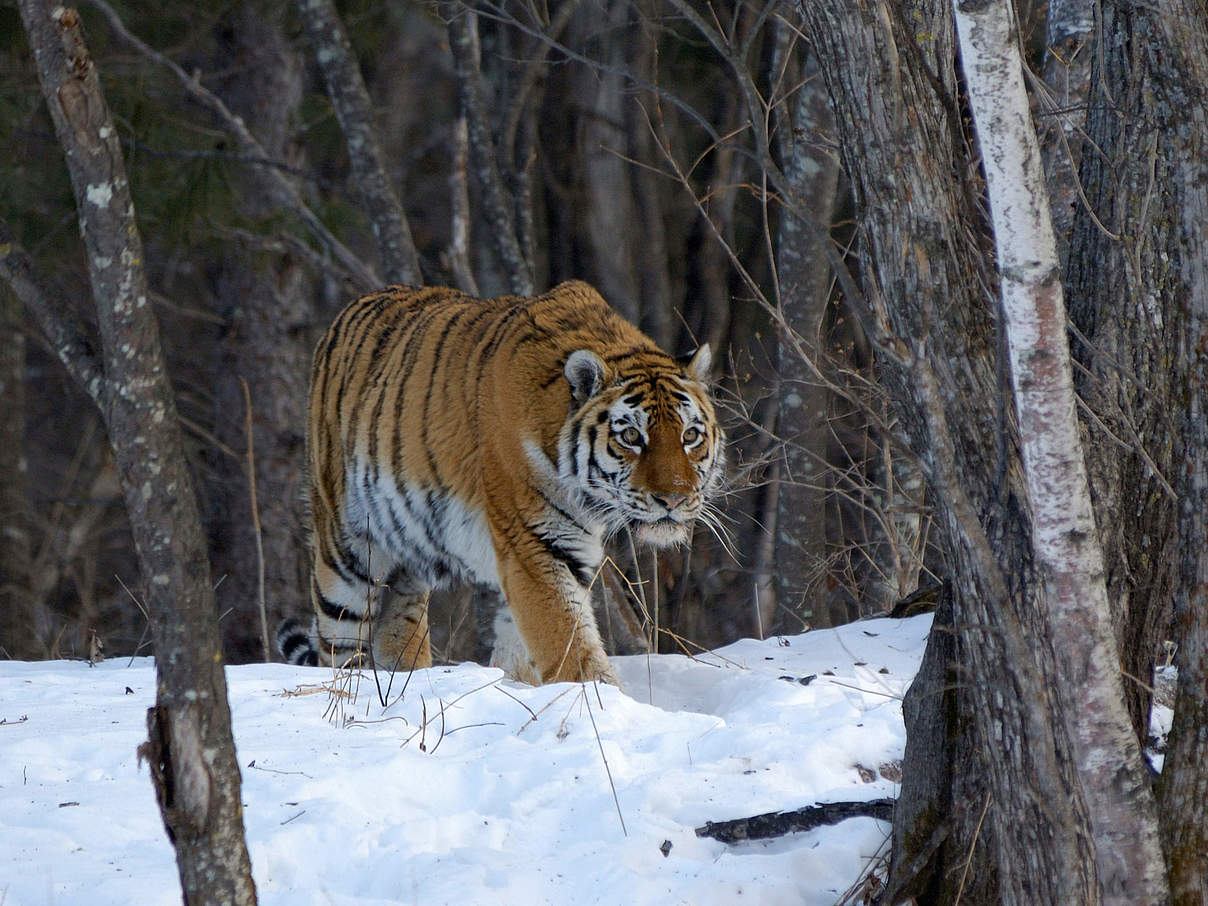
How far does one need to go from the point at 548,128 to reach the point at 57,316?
11.3 metres

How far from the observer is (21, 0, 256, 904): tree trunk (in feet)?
8.38

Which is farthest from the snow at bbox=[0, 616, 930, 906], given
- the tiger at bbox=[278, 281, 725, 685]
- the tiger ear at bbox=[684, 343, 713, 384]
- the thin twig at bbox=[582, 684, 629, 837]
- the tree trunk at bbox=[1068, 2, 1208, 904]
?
the tiger ear at bbox=[684, 343, 713, 384]

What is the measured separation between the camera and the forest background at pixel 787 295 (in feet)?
8.95

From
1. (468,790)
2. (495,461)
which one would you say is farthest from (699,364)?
(468,790)

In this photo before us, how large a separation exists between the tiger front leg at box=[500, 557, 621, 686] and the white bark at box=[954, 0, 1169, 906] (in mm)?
2559

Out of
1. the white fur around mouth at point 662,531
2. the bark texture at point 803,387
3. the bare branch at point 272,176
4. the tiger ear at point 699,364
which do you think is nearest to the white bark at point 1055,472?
the white fur around mouth at point 662,531

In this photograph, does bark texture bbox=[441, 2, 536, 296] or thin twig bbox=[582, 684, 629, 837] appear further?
bark texture bbox=[441, 2, 536, 296]

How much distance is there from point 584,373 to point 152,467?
2872 millimetres

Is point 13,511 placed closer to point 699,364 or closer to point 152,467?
point 699,364

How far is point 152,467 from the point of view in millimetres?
2566

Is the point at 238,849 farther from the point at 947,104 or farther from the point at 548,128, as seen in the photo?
the point at 548,128

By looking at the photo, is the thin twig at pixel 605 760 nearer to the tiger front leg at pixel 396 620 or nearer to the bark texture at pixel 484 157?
the tiger front leg at pixel 396 620

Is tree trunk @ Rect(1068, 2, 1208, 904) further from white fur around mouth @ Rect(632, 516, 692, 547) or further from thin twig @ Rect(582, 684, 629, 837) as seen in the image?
white fur around mouth @ Rect(632, 516, 692, 547)

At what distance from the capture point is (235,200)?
32.7 feet
